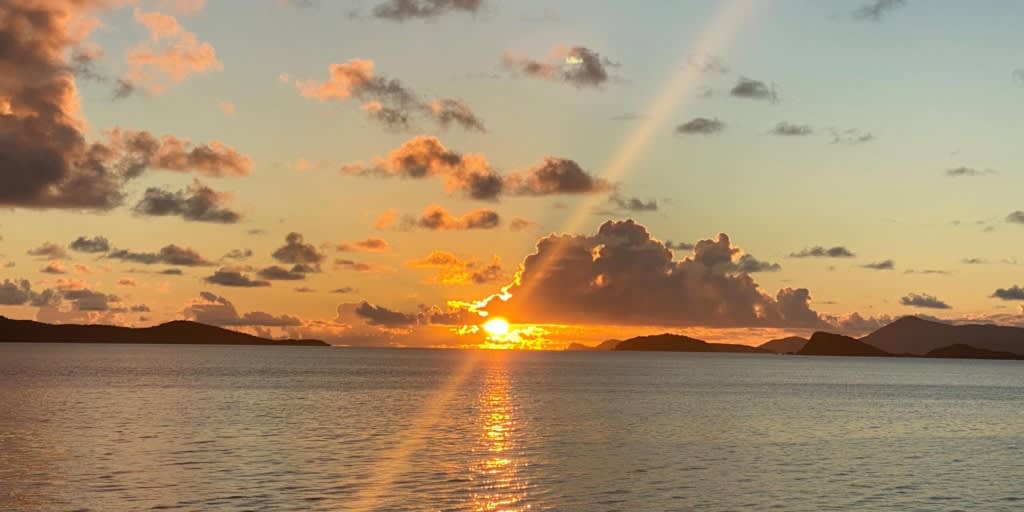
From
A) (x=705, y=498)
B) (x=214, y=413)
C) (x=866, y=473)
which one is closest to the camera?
(x=705, y=498)

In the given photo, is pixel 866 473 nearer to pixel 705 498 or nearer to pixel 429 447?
pixel 705 498

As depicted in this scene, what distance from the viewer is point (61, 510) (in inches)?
1986

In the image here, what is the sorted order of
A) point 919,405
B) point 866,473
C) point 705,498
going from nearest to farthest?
point 705,498 → point 866,473 → point 919,405

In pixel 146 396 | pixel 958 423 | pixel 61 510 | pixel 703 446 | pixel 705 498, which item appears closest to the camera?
pixel 61 510

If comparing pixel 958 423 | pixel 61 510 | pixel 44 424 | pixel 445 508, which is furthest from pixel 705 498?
pixel 958 423

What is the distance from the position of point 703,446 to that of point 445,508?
38649 mm

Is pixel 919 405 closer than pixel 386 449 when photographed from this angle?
No

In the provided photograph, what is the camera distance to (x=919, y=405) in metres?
162

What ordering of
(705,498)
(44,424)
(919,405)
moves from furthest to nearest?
(919,405)
(44,424)
(705,498)

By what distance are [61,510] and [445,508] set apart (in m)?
A: 19.2

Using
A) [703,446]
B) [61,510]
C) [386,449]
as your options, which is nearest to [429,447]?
[386,449]

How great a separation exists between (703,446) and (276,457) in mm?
35854

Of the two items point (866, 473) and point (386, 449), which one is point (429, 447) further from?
point (866, 473)

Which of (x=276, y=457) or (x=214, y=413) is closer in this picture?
(x=276, y=457)
